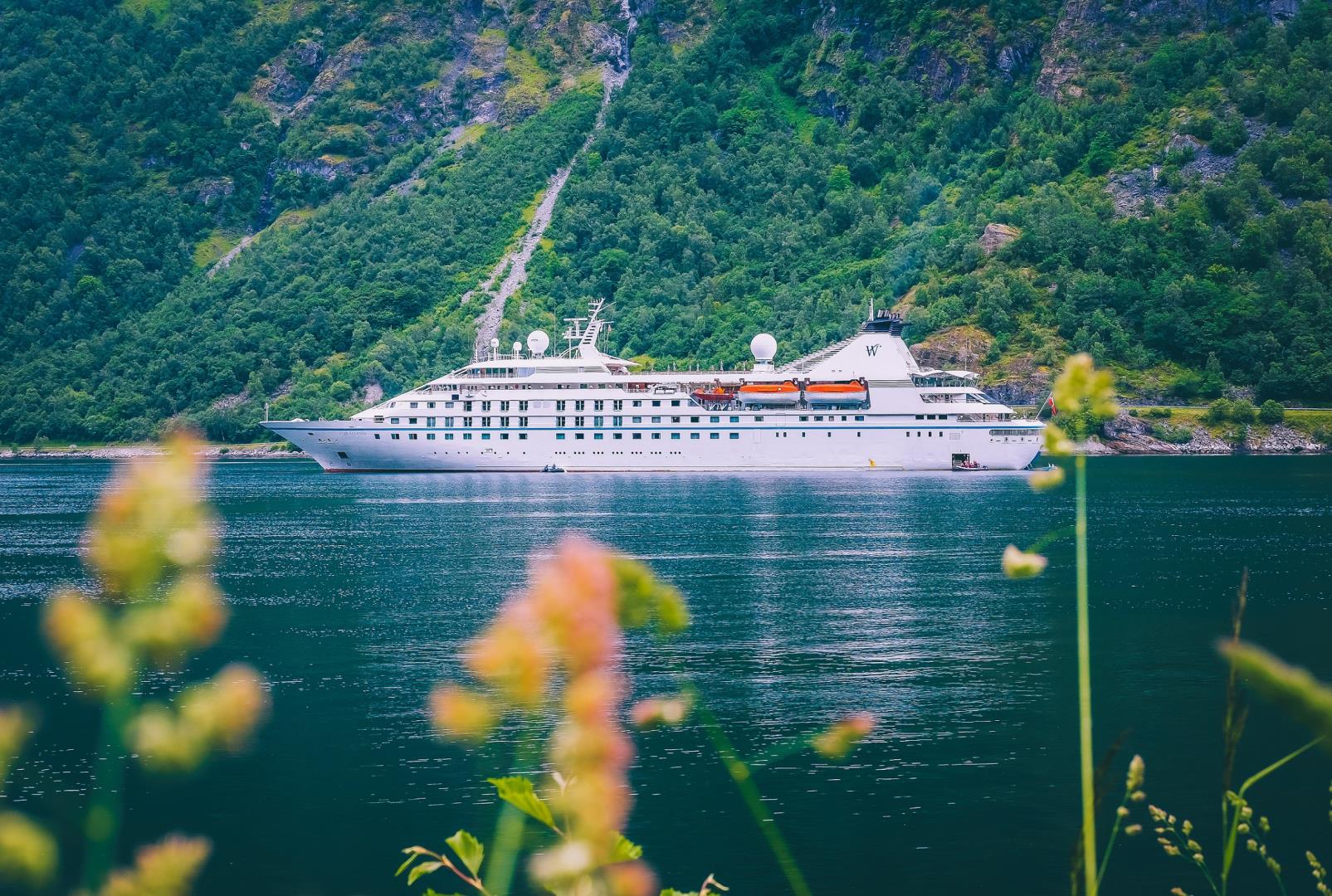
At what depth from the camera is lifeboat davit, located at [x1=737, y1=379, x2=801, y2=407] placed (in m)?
110

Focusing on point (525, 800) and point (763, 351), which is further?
point (763, 351)

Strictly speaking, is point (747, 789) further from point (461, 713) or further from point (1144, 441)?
point (1144, 441)

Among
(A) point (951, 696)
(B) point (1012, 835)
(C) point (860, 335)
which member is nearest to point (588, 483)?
(C) point (860, 335)

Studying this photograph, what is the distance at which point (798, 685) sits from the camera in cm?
2931

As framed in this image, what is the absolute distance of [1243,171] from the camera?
166m

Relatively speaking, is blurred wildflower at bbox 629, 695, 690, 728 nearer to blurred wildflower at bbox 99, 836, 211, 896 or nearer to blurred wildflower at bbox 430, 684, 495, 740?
blurred wildflower at bbox 430, 684, 495, 740

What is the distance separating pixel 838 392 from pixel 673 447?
1294 centimetres

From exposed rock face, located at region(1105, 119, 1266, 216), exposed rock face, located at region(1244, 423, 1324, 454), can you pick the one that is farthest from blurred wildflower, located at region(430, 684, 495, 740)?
exposed rock face, located at region(1105, 119, 1266, 216)

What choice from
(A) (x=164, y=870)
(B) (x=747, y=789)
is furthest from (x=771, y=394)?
(A) (x=164, y=870)

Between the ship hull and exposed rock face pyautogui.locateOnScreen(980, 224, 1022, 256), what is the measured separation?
186 feet

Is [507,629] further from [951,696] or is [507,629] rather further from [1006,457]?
[1006,457]

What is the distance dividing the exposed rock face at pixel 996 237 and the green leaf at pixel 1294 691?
168m

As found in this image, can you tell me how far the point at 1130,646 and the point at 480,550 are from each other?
27.3 m

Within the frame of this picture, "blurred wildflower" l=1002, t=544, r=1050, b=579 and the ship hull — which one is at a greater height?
"blurred wildflower" l=1002, t=544, r=1050, b=579
